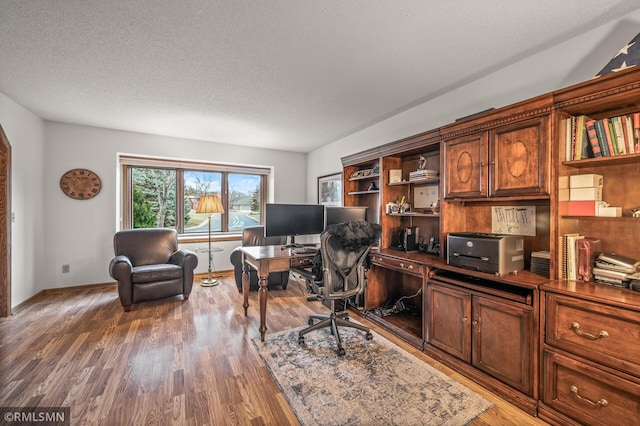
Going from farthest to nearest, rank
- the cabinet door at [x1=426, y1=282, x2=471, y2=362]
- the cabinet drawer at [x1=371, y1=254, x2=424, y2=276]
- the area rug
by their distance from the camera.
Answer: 1. the cabinet drawer at [x1=371, y1=254, x2=424, y2=276]
2. the cabinet door at [x1=426, y1=282, x2=471, y2=362]
3. the area rug

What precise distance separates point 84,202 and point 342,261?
13.9 feet

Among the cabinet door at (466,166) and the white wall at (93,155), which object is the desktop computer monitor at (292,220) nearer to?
the white wall at (93,155)

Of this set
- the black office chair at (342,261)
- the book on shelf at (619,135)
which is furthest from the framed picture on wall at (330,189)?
the book on shelf at (619,135)

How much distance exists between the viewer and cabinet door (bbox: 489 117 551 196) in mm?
1750

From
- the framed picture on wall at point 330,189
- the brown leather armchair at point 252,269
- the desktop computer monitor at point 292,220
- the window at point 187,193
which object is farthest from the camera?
the framed picture on wall at point 330,189

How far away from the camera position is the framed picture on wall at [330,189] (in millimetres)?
4770

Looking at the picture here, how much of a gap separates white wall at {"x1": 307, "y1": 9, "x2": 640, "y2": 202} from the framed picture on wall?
1311 mm

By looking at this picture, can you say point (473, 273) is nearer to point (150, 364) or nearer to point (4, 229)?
point (150, 364)

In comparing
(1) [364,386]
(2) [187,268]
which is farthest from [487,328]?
(2) [187,268]

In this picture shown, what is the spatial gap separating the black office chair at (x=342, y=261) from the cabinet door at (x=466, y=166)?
2.47 ft

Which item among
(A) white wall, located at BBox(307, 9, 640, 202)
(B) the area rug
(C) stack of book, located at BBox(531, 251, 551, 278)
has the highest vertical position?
(A) white wall, located at BBox(307, 9, 640, 202)

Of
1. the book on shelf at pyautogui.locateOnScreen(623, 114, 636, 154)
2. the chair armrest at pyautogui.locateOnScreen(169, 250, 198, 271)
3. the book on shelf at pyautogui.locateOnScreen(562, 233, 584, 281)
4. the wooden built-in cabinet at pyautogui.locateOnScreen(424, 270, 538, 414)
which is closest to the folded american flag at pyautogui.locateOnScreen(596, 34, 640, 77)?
the book on shelf at pyautogui.locateOnScreen(623, 114, 636, 154)

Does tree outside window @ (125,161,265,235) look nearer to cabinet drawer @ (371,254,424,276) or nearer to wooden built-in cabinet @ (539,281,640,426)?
cabinet drawer @ (371,254,424,276)

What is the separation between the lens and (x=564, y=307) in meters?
1.53
